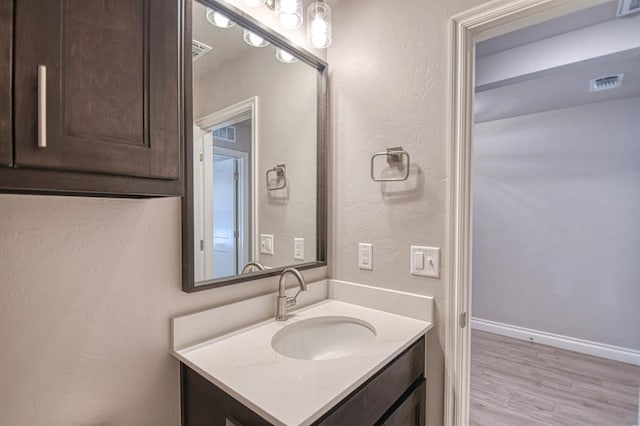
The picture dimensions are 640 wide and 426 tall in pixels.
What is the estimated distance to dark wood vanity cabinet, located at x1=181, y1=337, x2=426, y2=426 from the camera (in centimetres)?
82

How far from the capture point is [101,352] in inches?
34.2

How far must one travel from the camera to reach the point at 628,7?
1573mm

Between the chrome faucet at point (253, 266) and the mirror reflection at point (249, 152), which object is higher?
the mirror reflection at point (249, 152)

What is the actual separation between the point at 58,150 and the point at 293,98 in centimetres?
114

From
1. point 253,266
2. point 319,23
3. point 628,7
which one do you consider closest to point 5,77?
point 253,266

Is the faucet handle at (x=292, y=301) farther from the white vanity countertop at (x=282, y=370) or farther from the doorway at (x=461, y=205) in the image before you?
the doorway at (x=461, y=205)

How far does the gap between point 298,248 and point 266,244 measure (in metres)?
0.19

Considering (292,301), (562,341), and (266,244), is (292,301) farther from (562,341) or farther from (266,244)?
(562,341)

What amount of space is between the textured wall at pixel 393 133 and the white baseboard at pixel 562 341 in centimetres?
256

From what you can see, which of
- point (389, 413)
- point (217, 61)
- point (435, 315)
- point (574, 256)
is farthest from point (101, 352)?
point (574, 256)

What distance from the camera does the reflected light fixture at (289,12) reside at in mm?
1306

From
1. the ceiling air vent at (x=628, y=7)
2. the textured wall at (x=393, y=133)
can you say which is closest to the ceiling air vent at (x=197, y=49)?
the textured wall at (x=393, y=133)

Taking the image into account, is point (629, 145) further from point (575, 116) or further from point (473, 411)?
point (473, 411)

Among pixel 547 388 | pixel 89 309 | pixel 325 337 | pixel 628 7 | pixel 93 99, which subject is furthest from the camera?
pixel 547 388
